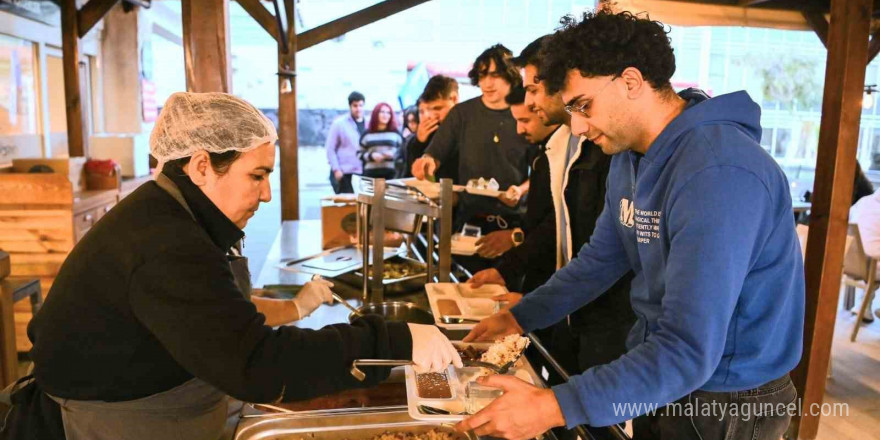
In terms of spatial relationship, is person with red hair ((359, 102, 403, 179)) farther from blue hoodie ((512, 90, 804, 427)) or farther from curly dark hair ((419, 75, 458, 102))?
blue hoodie ((512, 90, 804, 427))

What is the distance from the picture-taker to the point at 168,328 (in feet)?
3.42

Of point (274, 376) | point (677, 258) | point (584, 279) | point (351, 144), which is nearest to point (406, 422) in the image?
point (274, 376)

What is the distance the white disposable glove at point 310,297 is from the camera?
181 cm

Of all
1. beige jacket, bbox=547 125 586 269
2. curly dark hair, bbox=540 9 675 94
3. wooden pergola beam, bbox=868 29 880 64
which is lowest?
beige jacket, bbox=547 125 586 269

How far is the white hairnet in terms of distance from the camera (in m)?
1.21

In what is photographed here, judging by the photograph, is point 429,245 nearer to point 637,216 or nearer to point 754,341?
point 637,216

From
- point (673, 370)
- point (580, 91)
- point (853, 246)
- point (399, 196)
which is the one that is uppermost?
point (580, 91)

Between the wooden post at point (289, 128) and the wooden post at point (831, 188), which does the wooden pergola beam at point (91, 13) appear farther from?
the wooden post at point (831, 188)

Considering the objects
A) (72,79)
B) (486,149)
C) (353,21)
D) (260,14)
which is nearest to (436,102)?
(486,149)

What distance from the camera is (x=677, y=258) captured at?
3.37ft

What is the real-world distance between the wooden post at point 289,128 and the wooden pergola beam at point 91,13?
72.0 inches

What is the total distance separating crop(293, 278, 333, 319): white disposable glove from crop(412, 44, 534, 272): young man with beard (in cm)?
148

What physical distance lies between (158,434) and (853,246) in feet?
15.3

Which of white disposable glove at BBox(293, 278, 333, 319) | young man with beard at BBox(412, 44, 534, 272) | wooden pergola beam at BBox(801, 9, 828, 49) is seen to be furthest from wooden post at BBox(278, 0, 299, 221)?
wooden pergola beam at BBox(801, 9, 828, 49)
